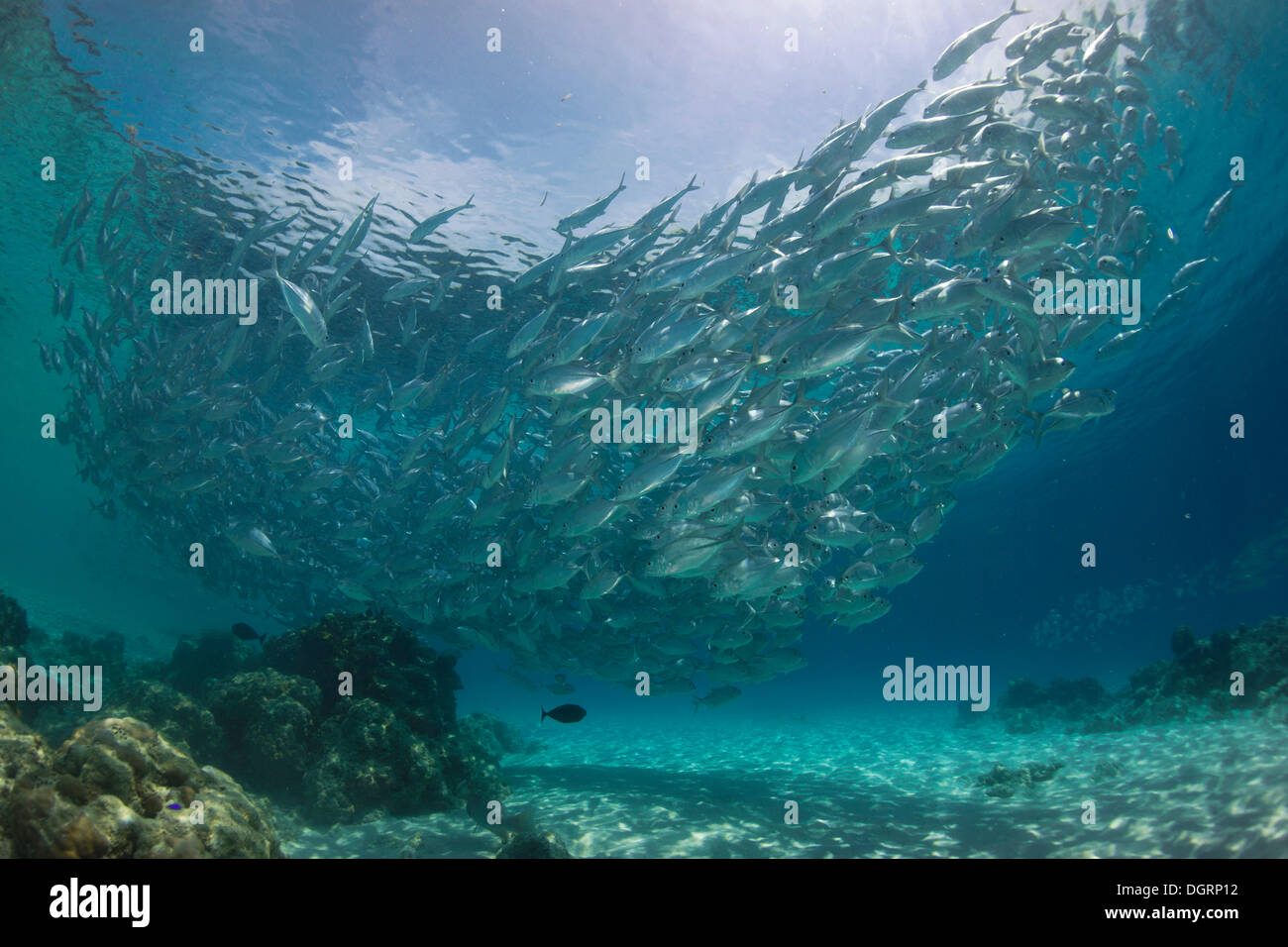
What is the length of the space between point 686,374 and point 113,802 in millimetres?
5588

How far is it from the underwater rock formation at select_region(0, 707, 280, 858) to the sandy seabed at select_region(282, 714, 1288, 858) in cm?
197

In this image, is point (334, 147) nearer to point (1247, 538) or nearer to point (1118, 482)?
point (1118, 482)

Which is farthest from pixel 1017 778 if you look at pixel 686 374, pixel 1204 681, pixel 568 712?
pixel 686 374

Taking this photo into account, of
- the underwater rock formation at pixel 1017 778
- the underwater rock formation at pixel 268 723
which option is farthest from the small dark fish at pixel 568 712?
the underwater rock formation at pixel 1017 778

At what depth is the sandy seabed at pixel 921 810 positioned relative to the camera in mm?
6047

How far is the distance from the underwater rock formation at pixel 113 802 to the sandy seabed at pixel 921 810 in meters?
1.97

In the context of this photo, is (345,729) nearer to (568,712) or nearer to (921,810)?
(568,712)

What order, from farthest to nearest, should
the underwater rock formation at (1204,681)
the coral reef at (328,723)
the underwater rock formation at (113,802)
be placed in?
the underwater rock formation at (1204,681)
the coral reef at (328,723)
the underwater rock formation at (113,802)

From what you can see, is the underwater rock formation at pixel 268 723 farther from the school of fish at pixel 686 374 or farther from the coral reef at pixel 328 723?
the school of fish at pixel 686 374

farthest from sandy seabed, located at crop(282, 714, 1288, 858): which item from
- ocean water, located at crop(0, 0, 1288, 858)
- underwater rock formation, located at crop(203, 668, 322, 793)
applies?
underwater rock formation, located at crop(203, 668, 322, 793)

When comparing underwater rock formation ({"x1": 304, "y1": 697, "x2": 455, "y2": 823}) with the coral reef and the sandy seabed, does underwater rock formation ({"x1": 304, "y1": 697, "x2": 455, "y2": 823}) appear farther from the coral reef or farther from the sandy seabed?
the sandy seabed

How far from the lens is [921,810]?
871 cm
